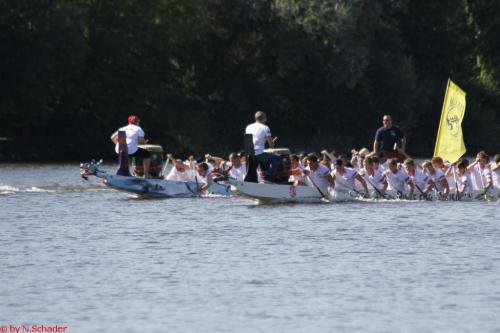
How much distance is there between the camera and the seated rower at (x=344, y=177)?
30906 millimetres

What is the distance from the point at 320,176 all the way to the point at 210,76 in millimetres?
38504

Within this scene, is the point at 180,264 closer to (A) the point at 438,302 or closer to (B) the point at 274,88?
(A) the point at 438,302

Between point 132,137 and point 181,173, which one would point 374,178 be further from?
point 132,137

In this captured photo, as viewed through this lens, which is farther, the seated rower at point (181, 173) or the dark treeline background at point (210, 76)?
the dark treeline background at point (210, 76)

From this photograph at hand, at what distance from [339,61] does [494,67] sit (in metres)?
16.5

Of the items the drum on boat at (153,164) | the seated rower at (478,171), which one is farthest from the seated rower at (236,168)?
the seated rower at (478,171)

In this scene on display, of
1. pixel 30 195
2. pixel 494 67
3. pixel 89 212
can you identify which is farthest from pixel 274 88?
pixel 89 212

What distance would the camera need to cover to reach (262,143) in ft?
92.6

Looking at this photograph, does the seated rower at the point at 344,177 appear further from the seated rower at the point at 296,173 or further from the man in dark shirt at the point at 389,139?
the man in dark shirt at the point at 389,139

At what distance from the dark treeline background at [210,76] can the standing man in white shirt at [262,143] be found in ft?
103

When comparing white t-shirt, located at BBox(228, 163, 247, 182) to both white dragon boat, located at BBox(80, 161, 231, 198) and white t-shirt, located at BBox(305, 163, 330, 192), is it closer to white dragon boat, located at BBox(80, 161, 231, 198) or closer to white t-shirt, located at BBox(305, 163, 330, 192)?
white dragon boat, located at BBox(80, 161, 231, 198)

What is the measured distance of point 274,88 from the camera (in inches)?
2717

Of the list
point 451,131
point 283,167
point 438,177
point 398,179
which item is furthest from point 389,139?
point 283,167

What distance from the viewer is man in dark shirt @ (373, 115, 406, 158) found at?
3136 cm
